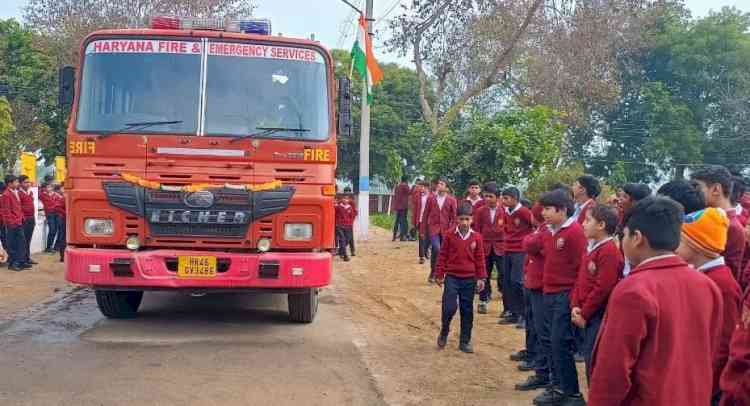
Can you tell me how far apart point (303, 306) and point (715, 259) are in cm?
579

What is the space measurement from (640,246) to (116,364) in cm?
514

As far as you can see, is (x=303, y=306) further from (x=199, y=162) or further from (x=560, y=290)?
(x=560, y=290)

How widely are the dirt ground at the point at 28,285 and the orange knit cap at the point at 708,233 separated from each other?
25.9 ft

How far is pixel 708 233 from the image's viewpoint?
3.69 meters

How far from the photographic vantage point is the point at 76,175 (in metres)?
7.74

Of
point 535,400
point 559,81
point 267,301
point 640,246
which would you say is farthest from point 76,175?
point 559,81

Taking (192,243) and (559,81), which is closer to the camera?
(192,243)

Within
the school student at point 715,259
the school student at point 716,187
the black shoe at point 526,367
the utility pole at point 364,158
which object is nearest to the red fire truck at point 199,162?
the black shoe at point 526,367

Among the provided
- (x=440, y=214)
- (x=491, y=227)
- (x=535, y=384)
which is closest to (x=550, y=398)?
(x=535, y=384)

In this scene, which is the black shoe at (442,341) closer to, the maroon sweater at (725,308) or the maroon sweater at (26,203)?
the maroon sweater at (725,308)

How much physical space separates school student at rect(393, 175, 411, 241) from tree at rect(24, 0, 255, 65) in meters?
9.69

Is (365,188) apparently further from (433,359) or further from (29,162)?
(433,359)

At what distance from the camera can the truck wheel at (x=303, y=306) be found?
8.80 meters

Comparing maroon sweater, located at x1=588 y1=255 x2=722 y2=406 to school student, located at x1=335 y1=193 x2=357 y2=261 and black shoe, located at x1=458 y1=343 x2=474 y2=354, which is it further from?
school student, located at x1=335 y1=193 x2=357 y2=261
